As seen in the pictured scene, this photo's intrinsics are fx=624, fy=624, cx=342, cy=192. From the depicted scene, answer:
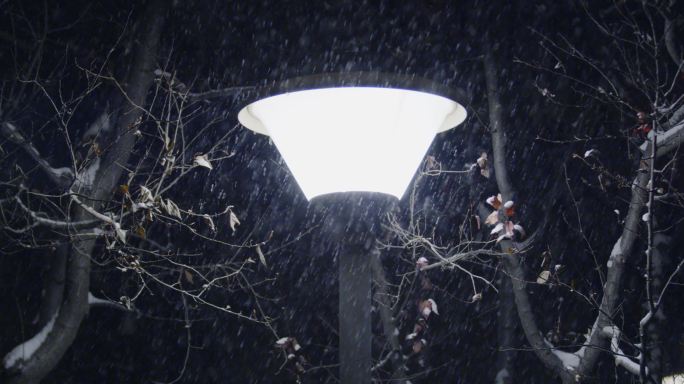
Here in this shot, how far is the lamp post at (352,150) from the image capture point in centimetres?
183

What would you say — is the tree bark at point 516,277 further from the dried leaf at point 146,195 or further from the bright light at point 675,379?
the dried leaf at point 146,195

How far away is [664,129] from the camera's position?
4824 millimetres

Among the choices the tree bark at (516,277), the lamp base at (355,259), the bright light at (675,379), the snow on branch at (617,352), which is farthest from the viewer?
the bright light at (675,379)

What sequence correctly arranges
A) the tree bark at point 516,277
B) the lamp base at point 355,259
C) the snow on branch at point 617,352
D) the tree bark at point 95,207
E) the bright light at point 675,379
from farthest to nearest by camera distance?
the bright light at point 675,379
the tree bark at point 516,277
the tree bark at point 95,207
the snow on branch at point 617,352
the lamp base at point 355,259

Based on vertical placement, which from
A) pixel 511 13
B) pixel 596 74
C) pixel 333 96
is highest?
pixel 511 13

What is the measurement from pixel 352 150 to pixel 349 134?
0.05 metres

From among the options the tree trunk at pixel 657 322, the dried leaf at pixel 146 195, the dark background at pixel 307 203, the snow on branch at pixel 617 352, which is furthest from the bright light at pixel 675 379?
the dried leaf at pixel 146 195

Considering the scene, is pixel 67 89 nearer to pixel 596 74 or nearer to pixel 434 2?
pixel 434 2

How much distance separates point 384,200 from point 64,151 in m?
5.60

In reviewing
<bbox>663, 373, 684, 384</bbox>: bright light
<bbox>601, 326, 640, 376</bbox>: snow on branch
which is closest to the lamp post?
<bbox>601, 326, 640, 376</bbox>: snow on branch

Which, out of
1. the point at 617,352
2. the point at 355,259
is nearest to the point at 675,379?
the point at 617,352

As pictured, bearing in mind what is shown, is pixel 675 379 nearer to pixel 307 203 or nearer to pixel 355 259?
pixel 307 203

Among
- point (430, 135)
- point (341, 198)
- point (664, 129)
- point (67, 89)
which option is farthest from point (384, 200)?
point (67, 89)

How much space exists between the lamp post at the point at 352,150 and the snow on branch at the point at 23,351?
3915 millimetres
